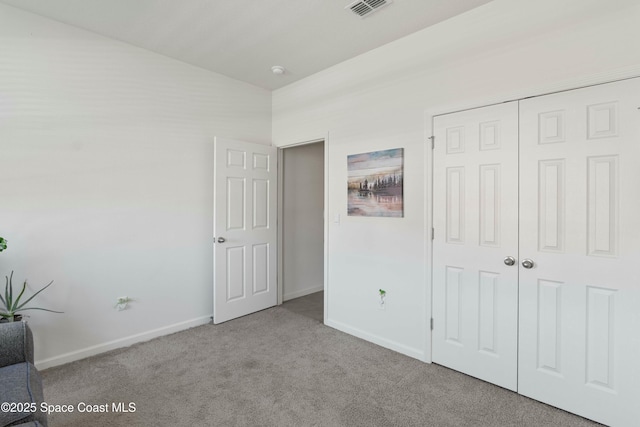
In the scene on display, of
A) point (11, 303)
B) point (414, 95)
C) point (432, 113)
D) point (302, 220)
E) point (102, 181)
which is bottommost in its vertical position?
point (11, 303)

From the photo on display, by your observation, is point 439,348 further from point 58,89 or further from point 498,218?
point 58,89

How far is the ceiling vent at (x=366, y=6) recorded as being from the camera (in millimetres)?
2299

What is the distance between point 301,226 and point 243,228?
109cm

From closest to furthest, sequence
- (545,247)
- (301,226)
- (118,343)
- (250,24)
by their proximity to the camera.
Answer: (545,247), (250,24), (118,343), (301,226)

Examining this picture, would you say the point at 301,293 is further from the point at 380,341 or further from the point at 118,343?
the point at 118,343

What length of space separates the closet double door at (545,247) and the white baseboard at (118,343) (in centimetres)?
246

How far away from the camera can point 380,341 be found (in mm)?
2988

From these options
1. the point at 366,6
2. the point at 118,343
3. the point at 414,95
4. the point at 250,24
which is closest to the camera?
the point at 366,6

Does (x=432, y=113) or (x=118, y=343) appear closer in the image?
(x=432, y=113)

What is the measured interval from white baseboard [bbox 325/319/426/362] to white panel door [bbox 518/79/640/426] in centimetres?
76

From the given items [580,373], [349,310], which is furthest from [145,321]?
[580,373]

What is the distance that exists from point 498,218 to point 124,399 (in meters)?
2.89

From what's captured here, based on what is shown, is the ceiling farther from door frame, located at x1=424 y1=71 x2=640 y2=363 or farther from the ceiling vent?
door frame, located at x1=424 y1=71 x2=640 y2=363

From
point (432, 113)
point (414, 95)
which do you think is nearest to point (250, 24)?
point (414, 95)
